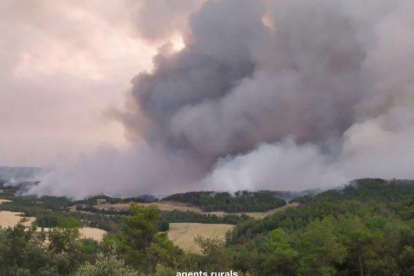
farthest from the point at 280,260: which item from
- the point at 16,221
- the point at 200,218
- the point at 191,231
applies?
the point at 16,221

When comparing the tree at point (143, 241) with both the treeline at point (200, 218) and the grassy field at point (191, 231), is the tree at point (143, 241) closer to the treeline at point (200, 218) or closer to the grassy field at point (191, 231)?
the grassy field at point (191, 231)

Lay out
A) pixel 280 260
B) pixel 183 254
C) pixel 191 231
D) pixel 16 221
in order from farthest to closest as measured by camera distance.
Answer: pixel 16 221
pixel 191 231
pixel 280 260
pixel 183 254

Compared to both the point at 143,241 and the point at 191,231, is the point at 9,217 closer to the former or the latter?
the point at 191,231

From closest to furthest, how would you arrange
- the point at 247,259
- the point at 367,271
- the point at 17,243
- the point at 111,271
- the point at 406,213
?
the point at 111,271 → the point at 17,243 → the point at 367,271 → the point at 247,259 → the point at 406,213

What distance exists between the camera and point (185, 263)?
35.1 metres

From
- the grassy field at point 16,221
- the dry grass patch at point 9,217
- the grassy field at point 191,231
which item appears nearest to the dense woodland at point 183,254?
the grassy field at point 191,231

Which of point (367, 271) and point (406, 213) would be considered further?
point (406, 213)

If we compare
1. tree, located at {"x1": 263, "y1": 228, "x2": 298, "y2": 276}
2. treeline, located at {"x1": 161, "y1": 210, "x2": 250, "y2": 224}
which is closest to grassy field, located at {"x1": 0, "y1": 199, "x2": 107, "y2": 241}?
treeline, located at {"x1": 161, "y1": 210, "x2": 250, "y2": 224}

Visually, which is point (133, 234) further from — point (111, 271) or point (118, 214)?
point (118, 214)

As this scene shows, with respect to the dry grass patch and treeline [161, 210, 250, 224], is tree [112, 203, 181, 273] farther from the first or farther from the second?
treeline [161, 210, 250, 224]

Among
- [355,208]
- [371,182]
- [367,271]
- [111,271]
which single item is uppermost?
[371,182]

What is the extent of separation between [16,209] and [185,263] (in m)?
144

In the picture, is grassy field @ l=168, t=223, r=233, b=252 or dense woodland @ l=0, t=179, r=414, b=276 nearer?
dense woodland @ l=0, t=179, r=414, b=276

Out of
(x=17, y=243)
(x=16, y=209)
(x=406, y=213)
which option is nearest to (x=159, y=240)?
(x=17, y=243)
